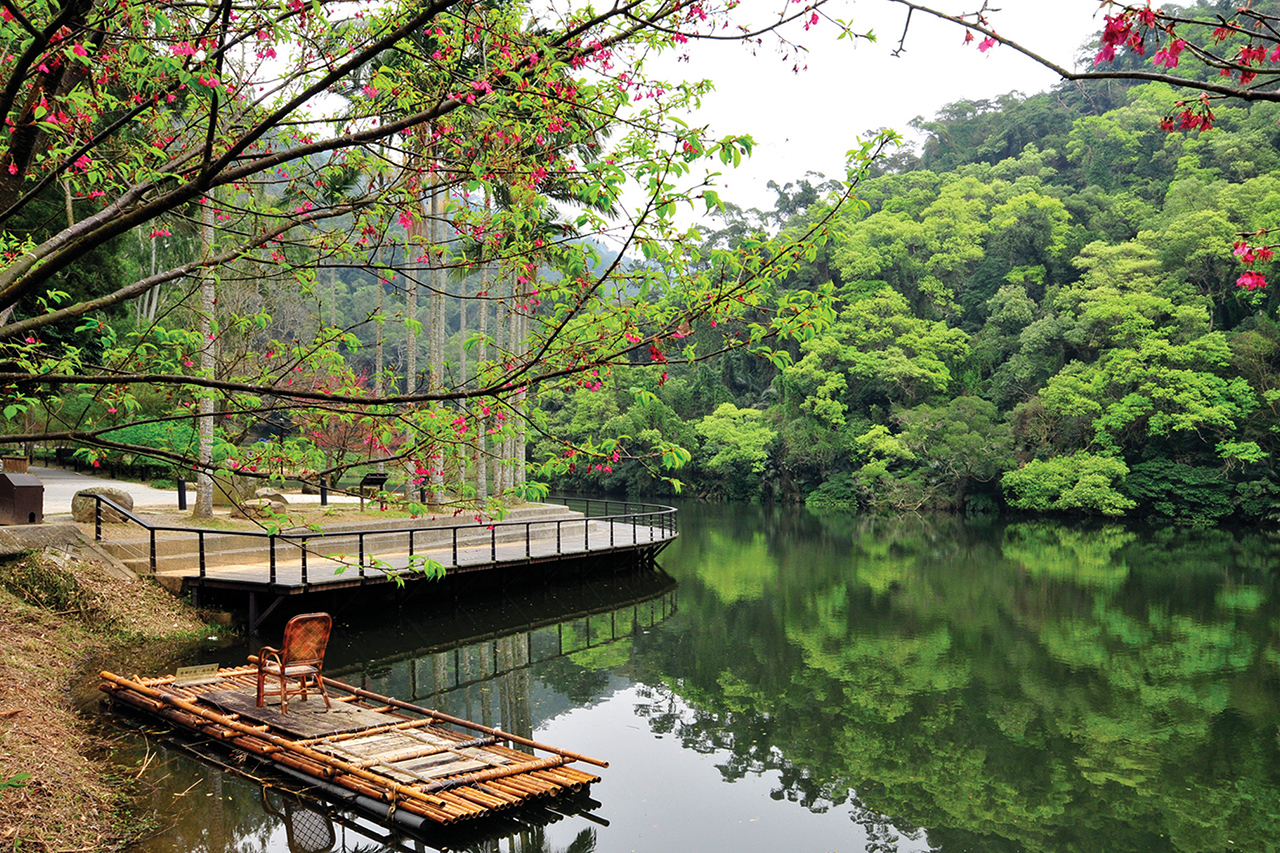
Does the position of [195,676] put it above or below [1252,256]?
below

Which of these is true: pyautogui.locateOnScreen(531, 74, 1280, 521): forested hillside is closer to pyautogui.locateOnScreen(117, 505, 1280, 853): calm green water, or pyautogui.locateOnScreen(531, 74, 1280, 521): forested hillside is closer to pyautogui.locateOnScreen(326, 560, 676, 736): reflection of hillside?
pyautogui.locateOnScreen(326, 560, 676, 736): reflection of hillside

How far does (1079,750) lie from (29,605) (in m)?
12.0

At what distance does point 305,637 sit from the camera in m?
7.80

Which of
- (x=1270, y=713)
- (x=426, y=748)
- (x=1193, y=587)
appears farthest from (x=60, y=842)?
(x=1193, y=587)

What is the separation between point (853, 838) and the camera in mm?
7078

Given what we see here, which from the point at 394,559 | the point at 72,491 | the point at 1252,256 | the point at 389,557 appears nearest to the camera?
the point at 1252,256

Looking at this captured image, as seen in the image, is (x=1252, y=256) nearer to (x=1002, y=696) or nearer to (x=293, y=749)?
(x=293, y=749)

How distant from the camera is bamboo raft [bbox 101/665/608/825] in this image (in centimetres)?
627

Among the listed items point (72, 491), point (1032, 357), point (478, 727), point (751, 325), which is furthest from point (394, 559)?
point (1032, 357)

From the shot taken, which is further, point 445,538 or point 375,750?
point 445,538

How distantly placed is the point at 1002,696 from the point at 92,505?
12.8 meters

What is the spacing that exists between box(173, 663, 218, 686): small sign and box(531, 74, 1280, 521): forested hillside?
56.2ft

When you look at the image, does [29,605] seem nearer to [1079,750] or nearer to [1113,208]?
[1079,750]

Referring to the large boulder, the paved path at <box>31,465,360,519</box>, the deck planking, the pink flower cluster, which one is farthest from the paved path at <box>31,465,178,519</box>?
the pink flower cluster
